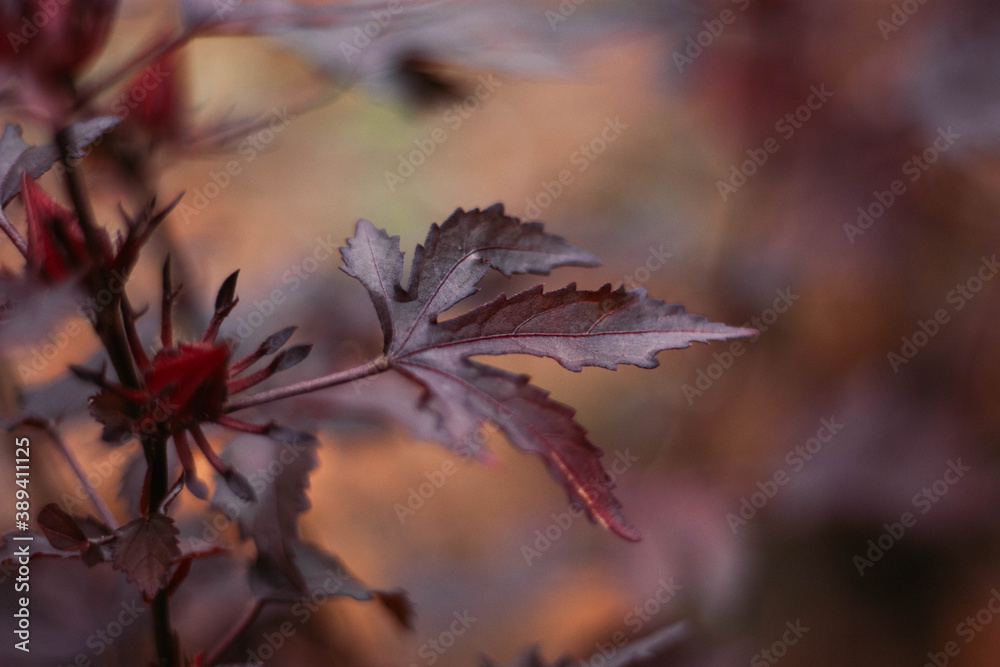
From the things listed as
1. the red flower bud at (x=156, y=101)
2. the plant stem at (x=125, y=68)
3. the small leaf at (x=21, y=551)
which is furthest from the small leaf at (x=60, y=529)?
the red flower bud at (x=156, y=101)

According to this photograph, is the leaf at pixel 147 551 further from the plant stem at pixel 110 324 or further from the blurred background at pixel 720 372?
the blurred background at pixel 720 372

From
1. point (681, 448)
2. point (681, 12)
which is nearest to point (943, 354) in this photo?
point (681, 448)

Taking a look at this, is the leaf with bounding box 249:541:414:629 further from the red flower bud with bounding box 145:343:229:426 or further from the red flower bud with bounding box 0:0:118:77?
the red flower bud with bounding box 0:0:118:77

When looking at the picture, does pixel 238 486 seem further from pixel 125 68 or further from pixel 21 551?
pixel 125 68

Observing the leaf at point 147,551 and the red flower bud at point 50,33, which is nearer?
the leaf at point 147,551

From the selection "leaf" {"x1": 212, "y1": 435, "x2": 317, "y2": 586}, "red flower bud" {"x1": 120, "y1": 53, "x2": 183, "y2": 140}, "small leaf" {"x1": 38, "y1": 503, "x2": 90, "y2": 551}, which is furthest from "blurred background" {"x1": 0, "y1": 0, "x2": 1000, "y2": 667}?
"small leaf" {"x1": 38, "y1": 503, "x2": 90, "y2": 551}
